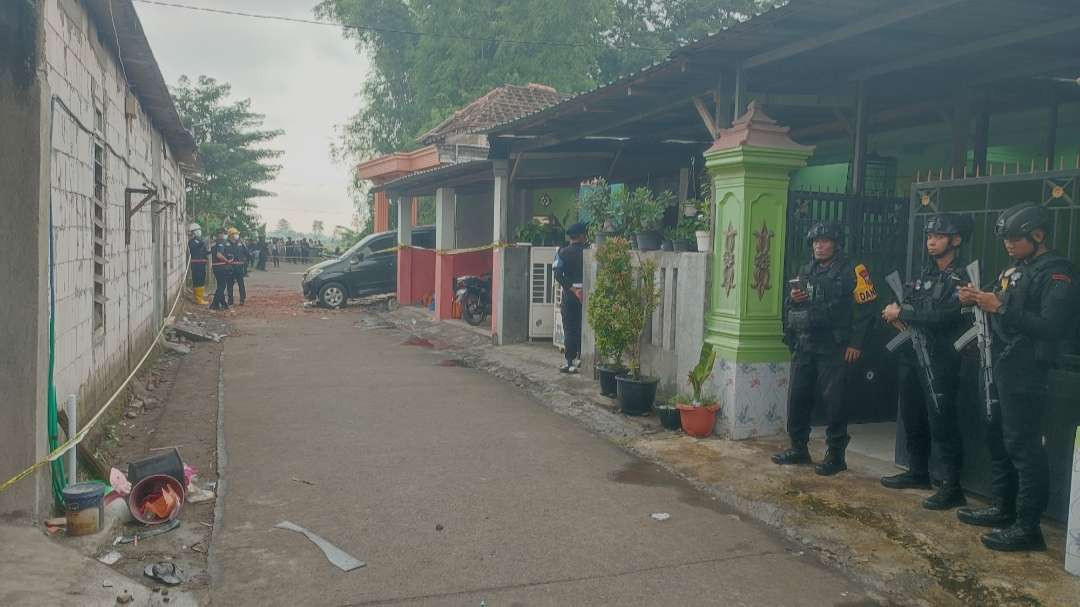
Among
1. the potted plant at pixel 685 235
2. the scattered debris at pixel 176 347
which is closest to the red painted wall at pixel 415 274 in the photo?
the scattered debris at pixel 176 347

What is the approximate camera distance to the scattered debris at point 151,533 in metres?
4.68

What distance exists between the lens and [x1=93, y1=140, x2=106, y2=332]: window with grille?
23.3ft

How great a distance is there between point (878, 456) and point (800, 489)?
1208 millimetres

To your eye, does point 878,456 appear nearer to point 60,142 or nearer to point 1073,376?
point 1073,376

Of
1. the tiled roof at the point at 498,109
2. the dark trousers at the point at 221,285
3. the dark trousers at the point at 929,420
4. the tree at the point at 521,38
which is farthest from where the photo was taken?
the tree at the point at 521,38

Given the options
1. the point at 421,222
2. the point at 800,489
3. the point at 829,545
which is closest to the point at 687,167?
the point at 800,489

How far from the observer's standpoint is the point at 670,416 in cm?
741

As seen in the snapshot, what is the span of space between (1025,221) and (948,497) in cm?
181

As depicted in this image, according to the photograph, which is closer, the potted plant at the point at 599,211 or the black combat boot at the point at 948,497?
the black combat boot at the point at 948,497

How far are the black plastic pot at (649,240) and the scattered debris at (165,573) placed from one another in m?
5.67

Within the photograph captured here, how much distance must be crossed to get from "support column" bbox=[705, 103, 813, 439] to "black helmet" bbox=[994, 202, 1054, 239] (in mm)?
2495

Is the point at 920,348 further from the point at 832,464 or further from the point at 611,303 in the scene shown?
the point at 611,303

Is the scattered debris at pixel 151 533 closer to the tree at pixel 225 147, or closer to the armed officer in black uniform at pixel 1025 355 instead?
the armed officer in black uniform at pixel 1025 355

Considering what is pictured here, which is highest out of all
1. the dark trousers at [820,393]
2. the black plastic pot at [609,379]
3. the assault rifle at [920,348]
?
the assault rifle at [920,348]
